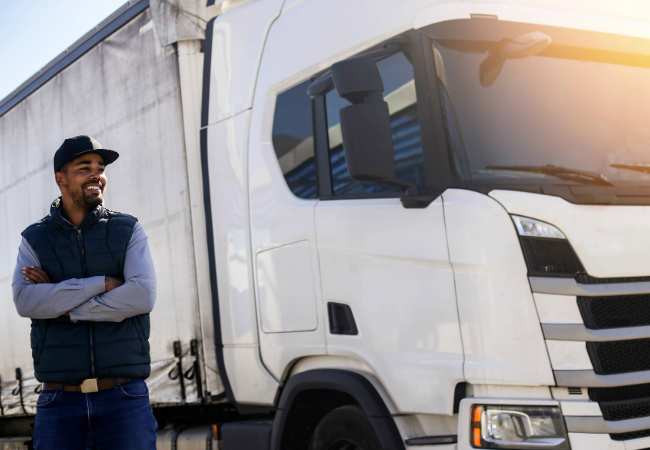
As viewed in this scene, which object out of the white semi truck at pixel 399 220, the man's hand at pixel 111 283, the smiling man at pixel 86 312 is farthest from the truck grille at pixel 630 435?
the man's hand at pixel 111 283

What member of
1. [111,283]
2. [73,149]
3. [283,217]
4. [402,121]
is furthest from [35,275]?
[402,121]

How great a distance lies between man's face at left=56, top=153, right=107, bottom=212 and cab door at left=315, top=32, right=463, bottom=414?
1130 mm

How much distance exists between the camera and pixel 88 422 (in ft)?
10.1

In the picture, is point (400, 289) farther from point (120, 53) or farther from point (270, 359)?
point (120, 53)

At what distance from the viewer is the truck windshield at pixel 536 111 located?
304 cm

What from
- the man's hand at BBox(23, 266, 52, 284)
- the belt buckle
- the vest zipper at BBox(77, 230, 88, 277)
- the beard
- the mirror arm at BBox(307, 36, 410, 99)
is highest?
the mirror arm at BBox(307, 36, 410, 99)

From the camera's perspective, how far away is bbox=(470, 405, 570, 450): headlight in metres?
2.75

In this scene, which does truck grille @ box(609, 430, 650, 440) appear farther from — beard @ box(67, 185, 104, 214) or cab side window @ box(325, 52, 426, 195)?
beard @ box(67, 185, 104, 214)

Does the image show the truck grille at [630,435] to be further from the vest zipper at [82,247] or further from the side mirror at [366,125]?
the vest zipper at [82,247]

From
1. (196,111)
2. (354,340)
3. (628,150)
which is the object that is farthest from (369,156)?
(196,111)

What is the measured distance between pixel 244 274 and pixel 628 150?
7.23ft

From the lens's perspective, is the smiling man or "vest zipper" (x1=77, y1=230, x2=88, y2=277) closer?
the smiling man

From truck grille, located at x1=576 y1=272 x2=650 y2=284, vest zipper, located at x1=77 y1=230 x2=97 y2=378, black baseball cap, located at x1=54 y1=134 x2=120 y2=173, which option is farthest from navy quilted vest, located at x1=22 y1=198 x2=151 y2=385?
Answer: truck grille, located at x1=576 y1=272 x2=650 y2=284

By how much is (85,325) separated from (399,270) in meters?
1.47
